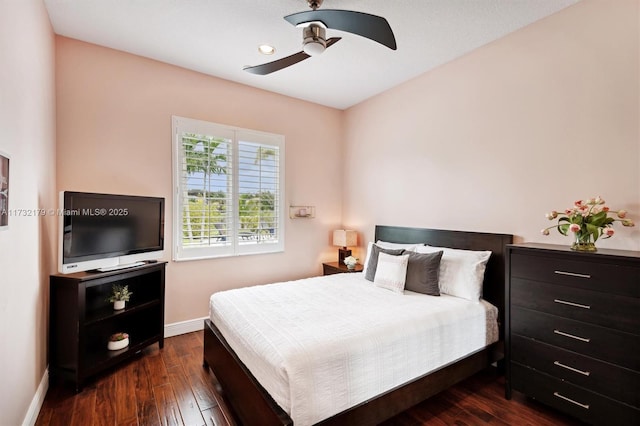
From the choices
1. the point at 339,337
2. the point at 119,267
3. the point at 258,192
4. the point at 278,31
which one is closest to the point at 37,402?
the point at 119,267

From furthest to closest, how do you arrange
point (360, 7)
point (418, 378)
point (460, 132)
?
point (460, 132) → point (360, 7) → point (418, 378)

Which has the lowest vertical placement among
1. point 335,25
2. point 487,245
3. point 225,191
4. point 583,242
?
point 487,245

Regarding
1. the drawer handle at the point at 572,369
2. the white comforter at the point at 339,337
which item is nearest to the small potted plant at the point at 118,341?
the white comforter at the point at 339,337

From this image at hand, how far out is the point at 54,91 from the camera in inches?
106

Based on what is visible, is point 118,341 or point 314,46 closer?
point 314,46

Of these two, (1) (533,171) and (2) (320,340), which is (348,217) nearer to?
(1) (533,171)

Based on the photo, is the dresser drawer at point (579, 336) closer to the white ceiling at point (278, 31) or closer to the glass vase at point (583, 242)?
the glass vase at point (583, 242)

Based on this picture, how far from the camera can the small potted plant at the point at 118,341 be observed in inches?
105

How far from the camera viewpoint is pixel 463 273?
2.64m

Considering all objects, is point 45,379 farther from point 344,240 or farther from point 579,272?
point 579,272

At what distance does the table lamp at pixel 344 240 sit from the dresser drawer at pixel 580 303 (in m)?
2.27

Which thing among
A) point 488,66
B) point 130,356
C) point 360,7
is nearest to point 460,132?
point 488,66

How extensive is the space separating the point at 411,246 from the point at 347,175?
69.3 inches

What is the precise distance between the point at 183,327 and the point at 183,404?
4.55 feet
